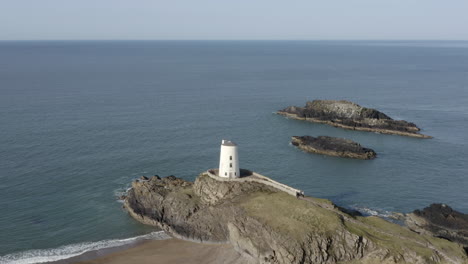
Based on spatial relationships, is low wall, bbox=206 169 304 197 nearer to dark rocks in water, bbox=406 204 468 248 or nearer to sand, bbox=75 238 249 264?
sand, bbox=75 238 249 264

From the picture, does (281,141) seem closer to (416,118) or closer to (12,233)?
(416,118)

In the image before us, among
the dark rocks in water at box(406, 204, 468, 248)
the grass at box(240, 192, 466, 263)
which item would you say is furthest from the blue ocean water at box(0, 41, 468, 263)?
the grass at box(240, 192, 466, 263)

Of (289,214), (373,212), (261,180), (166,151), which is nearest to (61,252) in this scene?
(261,180)

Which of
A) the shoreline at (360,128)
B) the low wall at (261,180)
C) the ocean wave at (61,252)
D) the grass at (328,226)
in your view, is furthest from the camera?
the shoreline at (360,128)

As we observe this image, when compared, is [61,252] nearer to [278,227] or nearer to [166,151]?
[278,227]

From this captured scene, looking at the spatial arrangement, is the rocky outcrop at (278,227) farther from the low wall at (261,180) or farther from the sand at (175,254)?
the sand at (175,254)

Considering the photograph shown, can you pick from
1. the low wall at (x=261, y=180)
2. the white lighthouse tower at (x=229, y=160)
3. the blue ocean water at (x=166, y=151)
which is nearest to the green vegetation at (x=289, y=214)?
the low wall at (x=261, y=180)

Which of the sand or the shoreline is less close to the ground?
the shoreline
